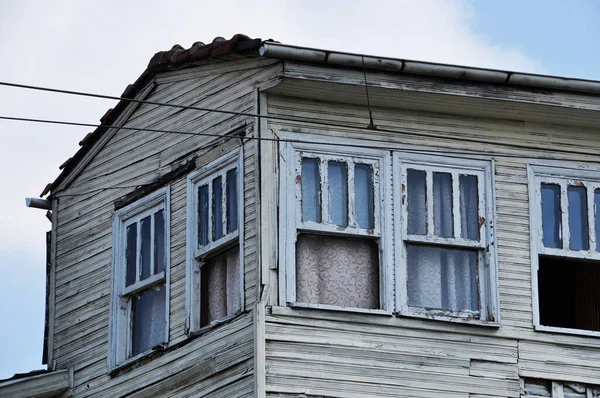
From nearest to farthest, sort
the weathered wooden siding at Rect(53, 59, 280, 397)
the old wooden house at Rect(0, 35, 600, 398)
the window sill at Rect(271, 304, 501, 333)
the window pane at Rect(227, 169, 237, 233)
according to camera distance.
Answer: the window sill at Rect(271, 304, 501, 333) → the old wooden house at Rect(0, 35, 600, 398) → the weathered wooden siding at Rect(53, 59, 280, 397) → the window pane at Rect(227, 169, 237, 233)

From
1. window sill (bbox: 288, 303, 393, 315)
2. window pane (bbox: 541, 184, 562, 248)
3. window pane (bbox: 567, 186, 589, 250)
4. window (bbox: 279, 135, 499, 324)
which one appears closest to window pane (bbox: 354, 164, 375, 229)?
window (bbox: 279, 135, 499, 324)

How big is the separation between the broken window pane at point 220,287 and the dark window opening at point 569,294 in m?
4.32

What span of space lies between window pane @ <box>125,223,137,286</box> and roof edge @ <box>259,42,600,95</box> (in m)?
3.27

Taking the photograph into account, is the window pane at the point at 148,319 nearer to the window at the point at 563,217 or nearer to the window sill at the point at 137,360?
the window sill at the point at 137,360

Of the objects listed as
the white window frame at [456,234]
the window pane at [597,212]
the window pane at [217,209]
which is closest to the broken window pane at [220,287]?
the window pane at [217,209]

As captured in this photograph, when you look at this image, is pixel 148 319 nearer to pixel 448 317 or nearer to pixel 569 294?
pixel 448 317

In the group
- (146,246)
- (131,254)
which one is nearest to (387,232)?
(146,246)

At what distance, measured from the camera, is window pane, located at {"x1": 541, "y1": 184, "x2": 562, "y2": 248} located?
19.1 meters

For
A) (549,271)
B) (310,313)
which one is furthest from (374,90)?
(549,271)

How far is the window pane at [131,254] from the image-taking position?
20.2m

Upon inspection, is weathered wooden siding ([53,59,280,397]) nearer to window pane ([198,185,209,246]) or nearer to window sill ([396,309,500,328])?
window pane ([198,185,209,246])

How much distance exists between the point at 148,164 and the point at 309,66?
2.93m

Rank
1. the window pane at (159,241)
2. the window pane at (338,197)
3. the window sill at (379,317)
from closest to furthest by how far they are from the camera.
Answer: the window sill at (379,317) < the window pane at (338,197) < the window pane at (159,241)

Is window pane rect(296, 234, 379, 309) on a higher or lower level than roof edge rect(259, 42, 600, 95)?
lower
